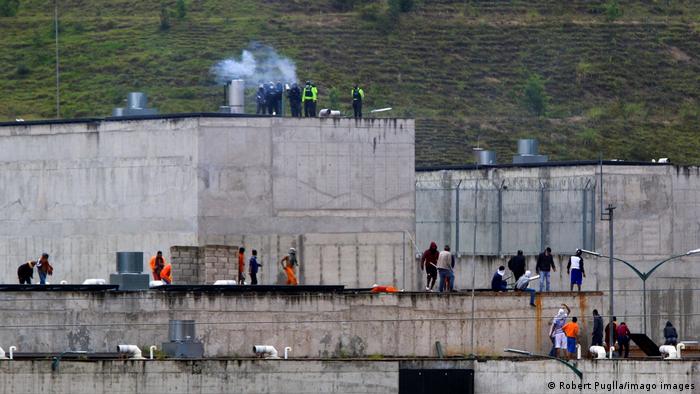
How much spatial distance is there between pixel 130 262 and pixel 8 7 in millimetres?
81125

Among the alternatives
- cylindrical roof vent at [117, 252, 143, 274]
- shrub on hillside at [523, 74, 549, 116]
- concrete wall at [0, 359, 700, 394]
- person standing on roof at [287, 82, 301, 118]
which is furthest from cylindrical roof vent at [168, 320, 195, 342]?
shrub on hillside at [523, 74, 549, 116]

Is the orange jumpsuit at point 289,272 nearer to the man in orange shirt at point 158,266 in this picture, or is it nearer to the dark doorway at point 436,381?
the man in orange shirt at point 158,266

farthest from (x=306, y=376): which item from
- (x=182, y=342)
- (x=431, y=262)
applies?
(x=431, y=262)

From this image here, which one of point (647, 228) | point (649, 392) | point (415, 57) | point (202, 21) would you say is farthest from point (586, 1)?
point (649, 392)

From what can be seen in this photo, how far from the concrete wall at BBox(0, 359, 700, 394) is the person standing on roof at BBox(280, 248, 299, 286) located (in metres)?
8.42

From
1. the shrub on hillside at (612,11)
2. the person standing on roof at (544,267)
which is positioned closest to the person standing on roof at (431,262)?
the person standing on roof at (544,267)

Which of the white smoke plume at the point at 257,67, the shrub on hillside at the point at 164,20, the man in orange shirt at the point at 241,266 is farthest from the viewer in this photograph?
the shrub on hillside at the point at 164,20

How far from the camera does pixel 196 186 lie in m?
66.6

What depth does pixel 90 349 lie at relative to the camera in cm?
5472

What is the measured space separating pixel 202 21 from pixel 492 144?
2640 centimetres

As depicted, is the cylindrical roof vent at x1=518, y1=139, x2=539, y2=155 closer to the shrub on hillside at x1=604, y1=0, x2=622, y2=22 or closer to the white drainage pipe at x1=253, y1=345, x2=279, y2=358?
the white drainage pipe at x1=253, y1=345, x2=279, y2=358

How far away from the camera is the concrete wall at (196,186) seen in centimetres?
6694

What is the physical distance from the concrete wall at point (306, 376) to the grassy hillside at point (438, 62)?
62.7m

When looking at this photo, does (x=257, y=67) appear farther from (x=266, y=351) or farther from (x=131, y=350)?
(x=131, y=350)
